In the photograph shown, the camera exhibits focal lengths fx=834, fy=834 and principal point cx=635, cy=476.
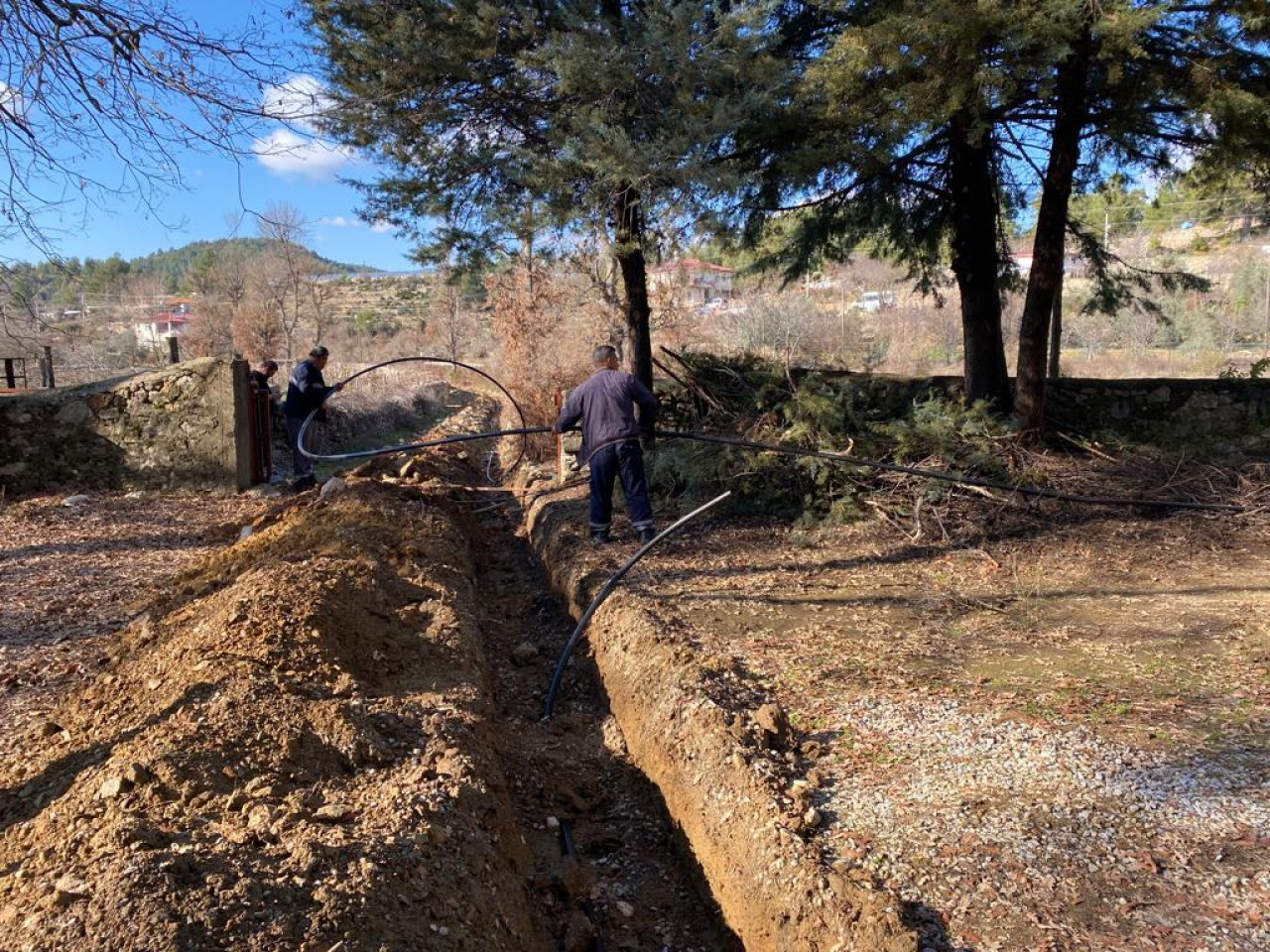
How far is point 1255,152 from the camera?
6543 millimetres

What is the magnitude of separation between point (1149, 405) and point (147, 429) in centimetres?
1154

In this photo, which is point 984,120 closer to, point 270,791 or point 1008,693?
point 1008,693

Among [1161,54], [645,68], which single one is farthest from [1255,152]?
[645,68]

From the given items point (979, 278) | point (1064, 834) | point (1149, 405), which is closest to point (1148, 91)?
point (979, 278)

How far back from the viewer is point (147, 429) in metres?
9.62

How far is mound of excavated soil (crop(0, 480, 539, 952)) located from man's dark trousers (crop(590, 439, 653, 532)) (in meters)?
2.33

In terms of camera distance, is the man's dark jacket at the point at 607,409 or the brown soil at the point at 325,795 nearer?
the brown soil at the point at 325,795

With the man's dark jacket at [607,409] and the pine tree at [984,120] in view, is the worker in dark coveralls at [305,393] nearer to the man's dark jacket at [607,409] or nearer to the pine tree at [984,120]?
the man's dark jacket at [607,409]

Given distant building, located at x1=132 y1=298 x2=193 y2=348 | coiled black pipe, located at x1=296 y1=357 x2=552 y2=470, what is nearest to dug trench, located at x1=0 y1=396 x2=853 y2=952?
coiled black pipe, located at x1=296 y1=357 x2=552 y2=470

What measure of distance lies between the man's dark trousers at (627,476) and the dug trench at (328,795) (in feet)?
5.71

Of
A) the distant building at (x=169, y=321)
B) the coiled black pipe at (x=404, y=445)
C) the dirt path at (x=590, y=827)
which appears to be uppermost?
the distant building at (x=169, y=321)

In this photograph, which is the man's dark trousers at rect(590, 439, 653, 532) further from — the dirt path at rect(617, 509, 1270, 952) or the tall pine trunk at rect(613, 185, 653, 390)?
the tall pine trunk at rect(613, 185, 653, 390)

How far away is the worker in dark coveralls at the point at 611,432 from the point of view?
7180 millimetres

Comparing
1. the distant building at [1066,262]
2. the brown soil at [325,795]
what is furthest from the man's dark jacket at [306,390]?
the distant building at [1066,262]
